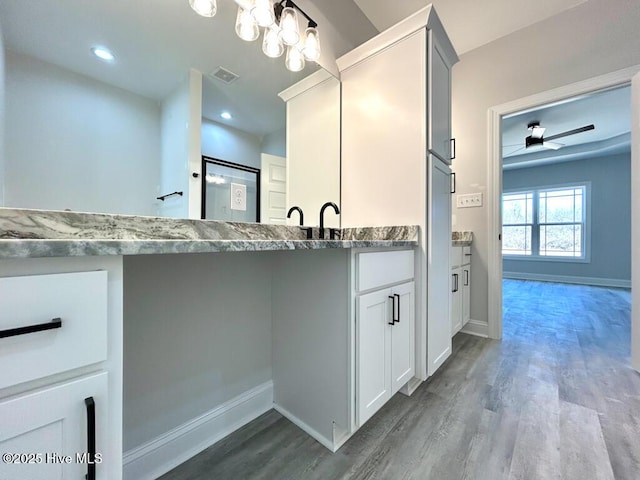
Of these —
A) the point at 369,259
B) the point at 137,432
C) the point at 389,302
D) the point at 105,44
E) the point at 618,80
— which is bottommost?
the point at 137,432

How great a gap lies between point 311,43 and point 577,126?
4.94 meters

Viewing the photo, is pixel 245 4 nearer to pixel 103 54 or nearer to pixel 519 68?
pixel 103 54

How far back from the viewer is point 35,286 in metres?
0.41

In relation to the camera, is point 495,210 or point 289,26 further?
point 495,210

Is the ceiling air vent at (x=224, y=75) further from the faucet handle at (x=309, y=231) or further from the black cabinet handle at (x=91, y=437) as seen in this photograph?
the black cabinet handle at (x=91, y=437)

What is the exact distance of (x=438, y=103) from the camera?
5.23 feet

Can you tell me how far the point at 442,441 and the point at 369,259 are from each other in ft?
2.90

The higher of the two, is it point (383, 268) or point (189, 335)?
point (383, 268)

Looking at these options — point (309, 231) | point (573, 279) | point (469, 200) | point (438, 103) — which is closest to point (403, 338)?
point (309, 231)

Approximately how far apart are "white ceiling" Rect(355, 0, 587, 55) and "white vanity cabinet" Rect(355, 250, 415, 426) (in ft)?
6.77

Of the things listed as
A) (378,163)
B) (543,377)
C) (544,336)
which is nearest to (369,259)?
(378,163)

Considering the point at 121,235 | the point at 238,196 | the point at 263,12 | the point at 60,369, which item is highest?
the point at 263,12

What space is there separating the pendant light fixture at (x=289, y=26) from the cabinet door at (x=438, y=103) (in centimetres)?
75

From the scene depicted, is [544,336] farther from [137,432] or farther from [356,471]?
[137,432]
